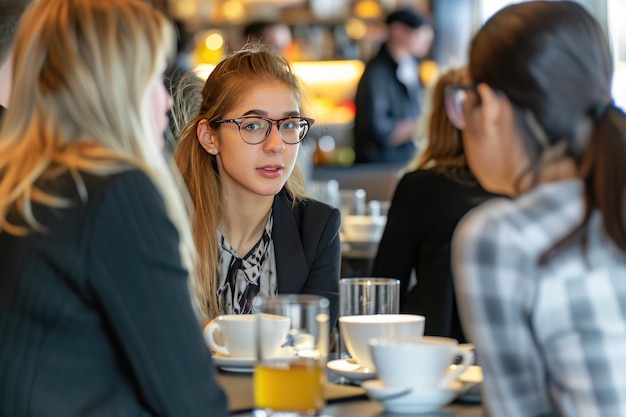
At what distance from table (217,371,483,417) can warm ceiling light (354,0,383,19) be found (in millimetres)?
6813

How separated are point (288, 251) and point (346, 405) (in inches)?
36.2

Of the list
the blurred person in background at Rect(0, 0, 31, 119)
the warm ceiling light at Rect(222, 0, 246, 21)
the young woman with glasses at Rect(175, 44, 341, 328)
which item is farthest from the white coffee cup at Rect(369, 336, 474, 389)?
the warm ceiling light at Rect(222, 0, 246, 21)

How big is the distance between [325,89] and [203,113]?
5999mm

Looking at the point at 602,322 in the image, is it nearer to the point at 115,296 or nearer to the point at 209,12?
the point at 115,296

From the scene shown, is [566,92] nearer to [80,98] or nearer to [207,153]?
[80,98]

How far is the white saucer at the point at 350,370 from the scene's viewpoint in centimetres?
171

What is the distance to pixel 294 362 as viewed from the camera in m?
1.38

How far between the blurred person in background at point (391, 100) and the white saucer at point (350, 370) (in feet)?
17.0

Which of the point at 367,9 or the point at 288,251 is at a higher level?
the point at 367,9

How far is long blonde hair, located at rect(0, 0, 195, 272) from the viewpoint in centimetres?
137

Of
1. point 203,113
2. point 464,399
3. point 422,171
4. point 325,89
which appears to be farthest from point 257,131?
point 325,89

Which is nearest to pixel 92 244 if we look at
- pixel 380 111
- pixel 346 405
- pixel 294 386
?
pixel 294 386

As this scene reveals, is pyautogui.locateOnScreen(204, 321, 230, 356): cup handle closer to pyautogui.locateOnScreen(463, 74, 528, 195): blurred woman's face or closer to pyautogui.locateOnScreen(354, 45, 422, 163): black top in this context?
pyautogui.locateOnScreen(463, 74, 528, 195): blurred woman's face

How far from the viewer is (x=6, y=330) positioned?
4.35ft
